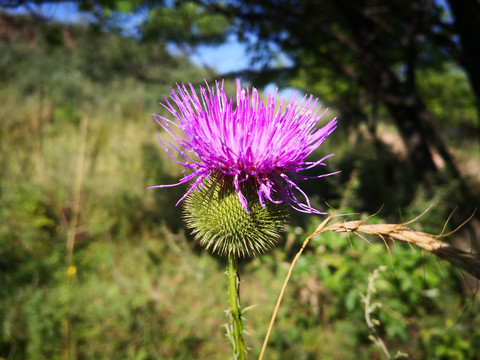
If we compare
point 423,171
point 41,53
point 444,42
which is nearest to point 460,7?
point 444,42

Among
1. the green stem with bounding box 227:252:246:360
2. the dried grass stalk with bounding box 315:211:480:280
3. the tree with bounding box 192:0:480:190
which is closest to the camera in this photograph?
the dried grass stalk with bounding box 315:211:480:280

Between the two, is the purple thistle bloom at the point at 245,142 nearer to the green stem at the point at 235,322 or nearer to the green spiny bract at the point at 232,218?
the green spiny bract at the point at 232,218

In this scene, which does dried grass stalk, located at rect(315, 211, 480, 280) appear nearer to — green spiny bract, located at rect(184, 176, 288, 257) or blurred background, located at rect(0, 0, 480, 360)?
green spiny bract, located at rect(184, 176, 288, 257)

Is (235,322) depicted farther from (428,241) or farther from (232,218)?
(428,241)

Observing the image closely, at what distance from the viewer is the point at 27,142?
6.67m

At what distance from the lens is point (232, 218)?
1.41m

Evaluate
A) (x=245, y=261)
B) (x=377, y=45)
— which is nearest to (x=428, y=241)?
(x=245, y=261)

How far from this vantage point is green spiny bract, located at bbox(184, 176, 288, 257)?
1393 mm

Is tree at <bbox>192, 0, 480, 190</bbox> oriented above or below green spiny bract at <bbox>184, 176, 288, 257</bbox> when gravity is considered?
above

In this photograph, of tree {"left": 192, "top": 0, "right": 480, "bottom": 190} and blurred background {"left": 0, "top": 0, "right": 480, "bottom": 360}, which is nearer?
blurred background {"left": 0, "top": 0, "right": 480, "bottom": 360}

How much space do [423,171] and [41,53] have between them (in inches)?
857

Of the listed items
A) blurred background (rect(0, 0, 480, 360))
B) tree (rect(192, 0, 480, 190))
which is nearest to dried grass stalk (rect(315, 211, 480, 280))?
blurred background (rect(0, 0, 480, 360))

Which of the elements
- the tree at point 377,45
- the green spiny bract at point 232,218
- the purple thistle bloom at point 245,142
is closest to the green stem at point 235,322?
the green spiny bract at point 232,218

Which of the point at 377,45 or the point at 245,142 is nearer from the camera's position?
the point at 245,142
